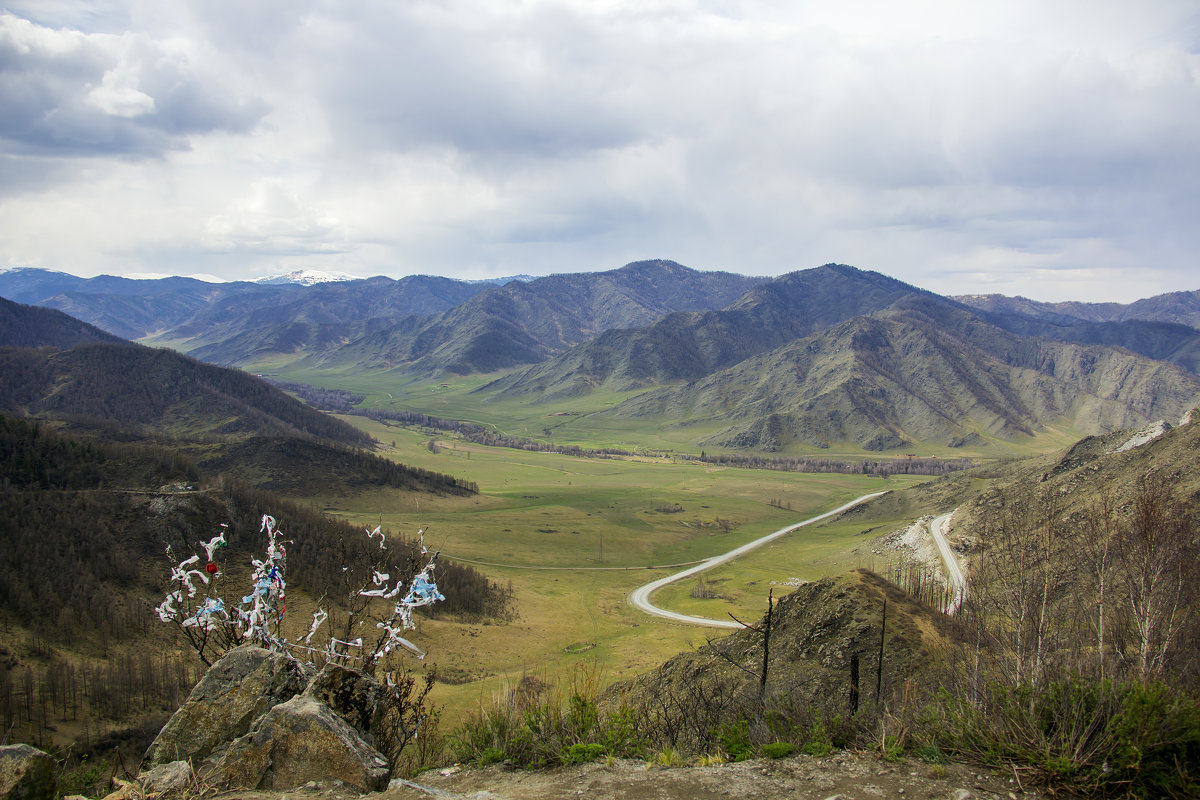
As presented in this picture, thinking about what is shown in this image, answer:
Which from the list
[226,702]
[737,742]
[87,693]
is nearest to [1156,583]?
[737,742]

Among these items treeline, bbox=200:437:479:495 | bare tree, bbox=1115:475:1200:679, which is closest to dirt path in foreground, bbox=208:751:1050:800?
bare tree, bbox=1115:475:1200:679

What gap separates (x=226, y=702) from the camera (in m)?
11.2

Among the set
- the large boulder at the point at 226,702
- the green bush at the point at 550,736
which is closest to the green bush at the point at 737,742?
the green bush at the point at 550,736

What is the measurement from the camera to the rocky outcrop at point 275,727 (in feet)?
32.5

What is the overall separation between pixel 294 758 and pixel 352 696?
1.69 m

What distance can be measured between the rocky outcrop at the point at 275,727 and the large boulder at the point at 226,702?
0.05 feet

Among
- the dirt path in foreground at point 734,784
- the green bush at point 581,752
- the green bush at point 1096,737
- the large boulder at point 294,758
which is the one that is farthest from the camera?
the green bush at point 581,752

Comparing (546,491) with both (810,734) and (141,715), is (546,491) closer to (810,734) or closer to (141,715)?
(141,715)

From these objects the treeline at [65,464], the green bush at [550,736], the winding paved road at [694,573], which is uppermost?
the green bush at [550,736]

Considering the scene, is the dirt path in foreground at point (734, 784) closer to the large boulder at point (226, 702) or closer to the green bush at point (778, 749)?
the green bush at point (778, 749)

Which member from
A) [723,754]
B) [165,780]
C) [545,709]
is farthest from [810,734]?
[165,780]

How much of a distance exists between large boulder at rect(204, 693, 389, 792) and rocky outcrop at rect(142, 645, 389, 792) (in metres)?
0.01

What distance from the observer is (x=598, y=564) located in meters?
116

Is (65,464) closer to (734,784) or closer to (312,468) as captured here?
(312,468)
